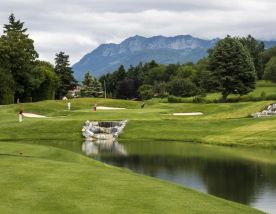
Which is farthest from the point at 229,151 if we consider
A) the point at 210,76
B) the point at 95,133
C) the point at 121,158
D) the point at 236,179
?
the point at 210,76

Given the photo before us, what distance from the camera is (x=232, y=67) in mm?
79188

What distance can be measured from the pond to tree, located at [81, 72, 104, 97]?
394 feet

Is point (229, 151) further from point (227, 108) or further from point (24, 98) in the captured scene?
point (24, 98)

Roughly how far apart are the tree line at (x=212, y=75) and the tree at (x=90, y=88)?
9.76 metres

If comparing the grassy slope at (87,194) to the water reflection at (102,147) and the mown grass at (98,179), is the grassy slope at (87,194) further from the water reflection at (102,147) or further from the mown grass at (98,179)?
the water reflection at (102,147)

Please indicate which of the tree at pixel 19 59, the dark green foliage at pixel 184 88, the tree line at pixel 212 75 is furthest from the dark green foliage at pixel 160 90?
the tree at pixel 19 59

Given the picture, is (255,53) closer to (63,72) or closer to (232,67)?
(63,72)

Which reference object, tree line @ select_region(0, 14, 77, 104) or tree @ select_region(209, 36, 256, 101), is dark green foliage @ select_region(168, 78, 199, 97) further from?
tree @ select_region(209, 36, 256, 101)

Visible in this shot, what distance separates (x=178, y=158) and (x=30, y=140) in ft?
59.4

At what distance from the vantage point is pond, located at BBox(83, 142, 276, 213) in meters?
21.8

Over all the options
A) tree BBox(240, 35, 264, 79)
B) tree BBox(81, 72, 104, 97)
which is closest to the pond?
tree BBox(240, 35, 264, 79)

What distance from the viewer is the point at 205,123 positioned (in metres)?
48.5

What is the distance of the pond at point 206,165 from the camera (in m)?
21.8

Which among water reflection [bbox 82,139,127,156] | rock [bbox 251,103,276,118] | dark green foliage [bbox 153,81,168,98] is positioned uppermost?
dark green foliage [bbox 153,81,168,98]
